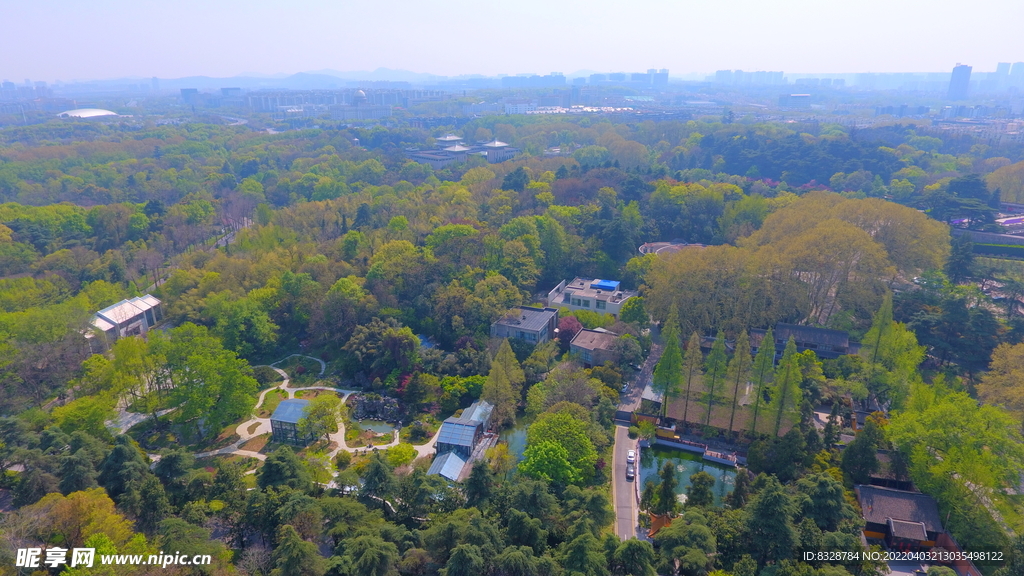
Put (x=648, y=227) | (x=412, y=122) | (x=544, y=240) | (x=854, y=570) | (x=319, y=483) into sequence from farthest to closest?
1. (x=412, y=122)
2. (x=648, y=227)
3. (x=544, y=240)
4. (x=319, y=483)
5. (x=854, y=570)

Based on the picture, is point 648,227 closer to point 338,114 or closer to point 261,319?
Answer: point 261,319

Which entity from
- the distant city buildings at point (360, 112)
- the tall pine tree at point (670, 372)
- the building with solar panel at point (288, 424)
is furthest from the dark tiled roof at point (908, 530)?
the distant city buildings at point (360, 112)

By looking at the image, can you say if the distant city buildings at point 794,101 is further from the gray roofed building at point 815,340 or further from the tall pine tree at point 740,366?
the tall pine tree at point 740,366

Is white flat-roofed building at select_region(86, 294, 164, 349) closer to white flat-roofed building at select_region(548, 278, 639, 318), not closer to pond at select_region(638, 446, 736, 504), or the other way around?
white flat-roofed building at select_region(548, 278, 639, 318)

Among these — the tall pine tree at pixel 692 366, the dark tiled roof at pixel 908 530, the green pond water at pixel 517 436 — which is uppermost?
the tall pine tree at pixel 692 366

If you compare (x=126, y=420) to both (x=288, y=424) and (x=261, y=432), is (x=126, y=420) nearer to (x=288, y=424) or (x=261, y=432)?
(x=261, y=432)

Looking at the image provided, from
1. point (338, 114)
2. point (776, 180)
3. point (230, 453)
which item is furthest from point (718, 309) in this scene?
point (338, 114)

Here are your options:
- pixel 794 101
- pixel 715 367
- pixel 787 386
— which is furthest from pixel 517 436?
pixel 794 101
